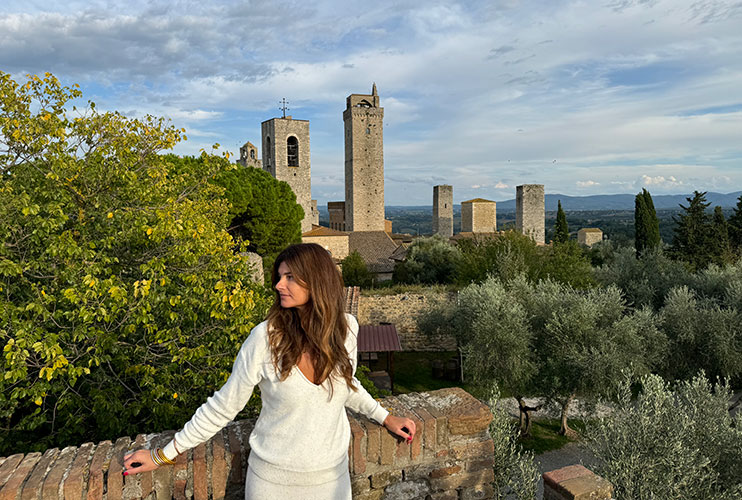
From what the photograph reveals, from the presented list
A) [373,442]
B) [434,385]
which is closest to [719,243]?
[434,385]

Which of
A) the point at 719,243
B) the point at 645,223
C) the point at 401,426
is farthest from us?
the point at 645,223

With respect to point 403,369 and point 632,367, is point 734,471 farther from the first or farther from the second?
point 403,369

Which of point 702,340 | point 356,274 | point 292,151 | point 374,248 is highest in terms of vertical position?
point 292,151

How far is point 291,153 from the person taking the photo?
128ft

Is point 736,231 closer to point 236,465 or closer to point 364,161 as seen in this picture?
point 364,161

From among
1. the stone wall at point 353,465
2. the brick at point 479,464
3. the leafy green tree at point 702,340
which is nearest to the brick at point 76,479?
the stone wall at point 353,465

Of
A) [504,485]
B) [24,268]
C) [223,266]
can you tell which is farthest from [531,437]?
[24,268]

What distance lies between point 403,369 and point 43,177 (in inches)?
473

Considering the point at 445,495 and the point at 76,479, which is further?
the point at 445,495

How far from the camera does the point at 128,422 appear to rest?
13.9 ft

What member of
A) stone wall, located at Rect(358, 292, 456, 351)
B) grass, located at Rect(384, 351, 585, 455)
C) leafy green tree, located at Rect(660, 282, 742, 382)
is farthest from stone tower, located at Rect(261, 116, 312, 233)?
leafy green tree, located at Rect(660, 282, 742, 382)

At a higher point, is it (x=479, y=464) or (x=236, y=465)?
(x=236, y=465)

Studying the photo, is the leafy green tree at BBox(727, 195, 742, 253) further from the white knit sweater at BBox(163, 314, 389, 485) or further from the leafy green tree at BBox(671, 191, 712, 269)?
the white knit sweater at BBox(163, 314, 389, 485)

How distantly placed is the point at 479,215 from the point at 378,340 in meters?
37.3
